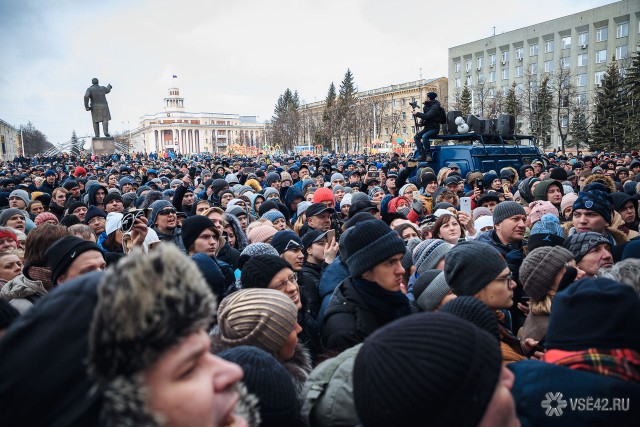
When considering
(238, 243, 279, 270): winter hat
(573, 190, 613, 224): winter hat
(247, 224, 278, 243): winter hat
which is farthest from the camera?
(247, 224, 278, 243): winter hat

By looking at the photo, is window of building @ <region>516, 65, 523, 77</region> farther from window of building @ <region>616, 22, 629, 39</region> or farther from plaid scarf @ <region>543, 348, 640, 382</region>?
plaid scarf @ <region>543, 348, 640, 382</region>

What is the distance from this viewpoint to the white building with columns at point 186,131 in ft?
463

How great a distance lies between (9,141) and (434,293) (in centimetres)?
10950

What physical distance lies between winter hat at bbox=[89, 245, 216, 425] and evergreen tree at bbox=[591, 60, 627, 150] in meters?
46.7

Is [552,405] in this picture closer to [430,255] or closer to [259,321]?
[259,321]

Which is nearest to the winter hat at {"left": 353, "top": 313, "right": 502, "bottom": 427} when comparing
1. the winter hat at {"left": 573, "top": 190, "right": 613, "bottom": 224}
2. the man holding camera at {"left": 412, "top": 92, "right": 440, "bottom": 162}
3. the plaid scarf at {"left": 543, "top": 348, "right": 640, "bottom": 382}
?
the plaid scarf at {"left": 543, "top": 348, "right": 640, "bottom": 382}

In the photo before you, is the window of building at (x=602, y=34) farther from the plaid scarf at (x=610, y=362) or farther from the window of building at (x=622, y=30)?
the plaid scarf at (x=610, y=362)

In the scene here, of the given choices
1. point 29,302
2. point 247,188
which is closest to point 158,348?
point 29,302

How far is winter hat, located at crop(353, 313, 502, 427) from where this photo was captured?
52.8 inches

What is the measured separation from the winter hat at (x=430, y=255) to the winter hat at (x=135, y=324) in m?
3.22

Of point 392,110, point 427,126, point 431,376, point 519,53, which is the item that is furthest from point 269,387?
point 519,53

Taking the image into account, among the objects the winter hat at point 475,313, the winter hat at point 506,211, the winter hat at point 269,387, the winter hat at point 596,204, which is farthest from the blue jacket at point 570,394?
the winter hat at point 596,204

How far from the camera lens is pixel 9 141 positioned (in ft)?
302

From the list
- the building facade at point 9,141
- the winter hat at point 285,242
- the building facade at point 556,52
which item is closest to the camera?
the winter hat at point 285,242
